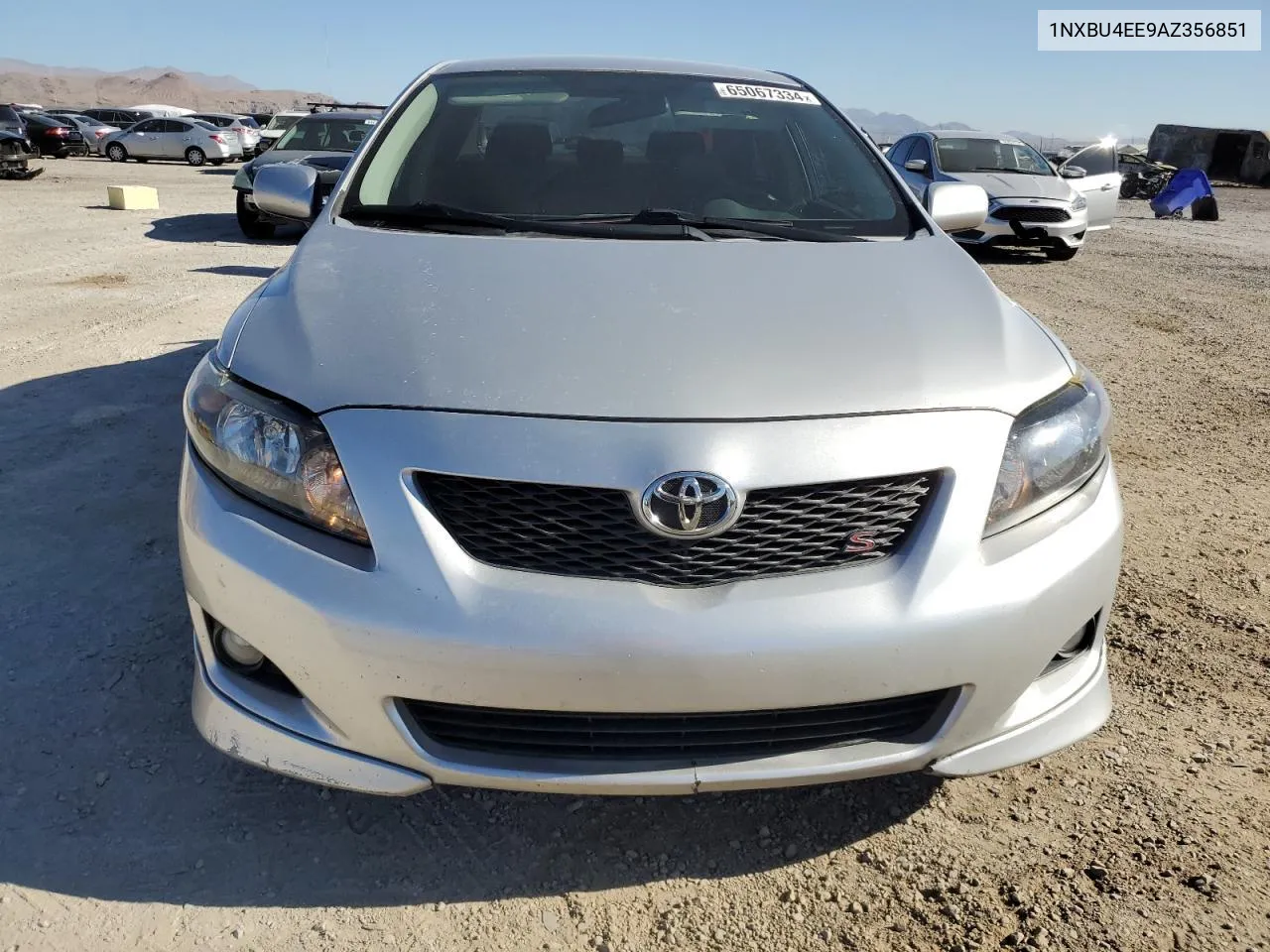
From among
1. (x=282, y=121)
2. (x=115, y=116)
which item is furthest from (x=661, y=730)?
(x=115, y=116)

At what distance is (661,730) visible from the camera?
1669 mm

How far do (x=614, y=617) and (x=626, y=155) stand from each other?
178cm

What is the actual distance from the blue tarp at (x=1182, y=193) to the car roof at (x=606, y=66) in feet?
57.7

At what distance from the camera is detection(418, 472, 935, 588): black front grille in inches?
64.2

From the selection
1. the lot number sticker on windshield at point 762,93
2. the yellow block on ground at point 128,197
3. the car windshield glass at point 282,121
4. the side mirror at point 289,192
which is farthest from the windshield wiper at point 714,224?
the car windshield glass at point 282,121

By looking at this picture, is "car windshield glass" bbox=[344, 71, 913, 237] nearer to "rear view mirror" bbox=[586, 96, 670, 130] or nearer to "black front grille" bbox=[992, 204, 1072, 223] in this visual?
"rear view mirror" bbox=[586, 96, 670, 130]

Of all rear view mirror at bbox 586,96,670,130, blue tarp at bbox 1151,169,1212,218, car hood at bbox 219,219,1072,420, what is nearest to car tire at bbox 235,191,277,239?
rear view mirror at bbox 586,96,670,130

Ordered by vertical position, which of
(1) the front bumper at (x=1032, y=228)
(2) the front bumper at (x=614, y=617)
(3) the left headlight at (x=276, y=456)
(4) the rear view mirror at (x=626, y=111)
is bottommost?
(1) the front bumper at (x=1032, y=228)

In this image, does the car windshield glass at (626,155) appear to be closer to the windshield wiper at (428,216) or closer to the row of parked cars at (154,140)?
the windshield wiper at (428,216)

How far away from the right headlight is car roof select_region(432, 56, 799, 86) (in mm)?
1898

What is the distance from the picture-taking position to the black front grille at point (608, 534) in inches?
64.2

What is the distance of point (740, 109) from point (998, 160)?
10534 mm

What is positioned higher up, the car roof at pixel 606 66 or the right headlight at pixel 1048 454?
the car roof at pixel 606 66

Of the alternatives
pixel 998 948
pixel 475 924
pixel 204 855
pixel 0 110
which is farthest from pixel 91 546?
pixel 0 110
